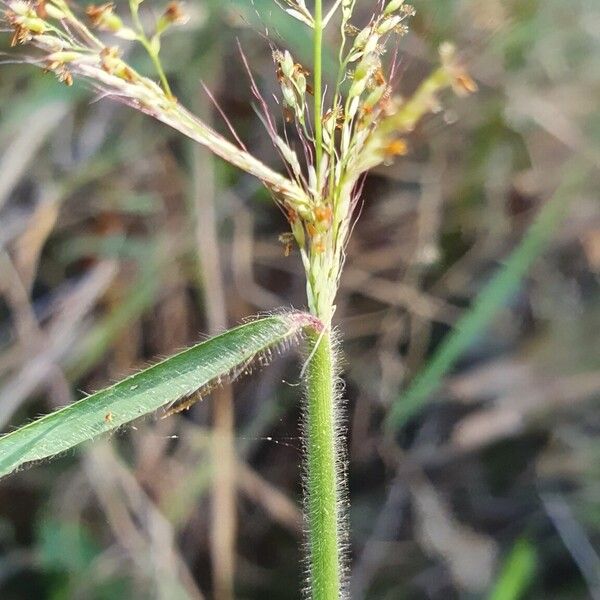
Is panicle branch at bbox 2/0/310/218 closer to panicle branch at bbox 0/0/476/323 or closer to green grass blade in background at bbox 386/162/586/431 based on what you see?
panicle branch at bbox 0/0/476/323

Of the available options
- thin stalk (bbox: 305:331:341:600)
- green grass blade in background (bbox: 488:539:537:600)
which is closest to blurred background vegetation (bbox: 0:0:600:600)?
green grass blade in background (bbox: 488:539:537:600)

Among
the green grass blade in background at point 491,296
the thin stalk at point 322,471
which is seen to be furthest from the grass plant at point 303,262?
the green grass blade in background at point 491,296

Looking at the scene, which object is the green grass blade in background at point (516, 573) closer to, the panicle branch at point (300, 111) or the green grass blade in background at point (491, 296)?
the green grass blade in background at point (491, 296)

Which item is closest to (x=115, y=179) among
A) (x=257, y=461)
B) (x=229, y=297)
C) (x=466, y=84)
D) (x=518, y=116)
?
(x=229, y=297)

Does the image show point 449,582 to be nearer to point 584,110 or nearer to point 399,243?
point 399,243

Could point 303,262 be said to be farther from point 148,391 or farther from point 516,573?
point 516,573

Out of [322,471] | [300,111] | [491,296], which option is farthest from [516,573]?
[300,111]
